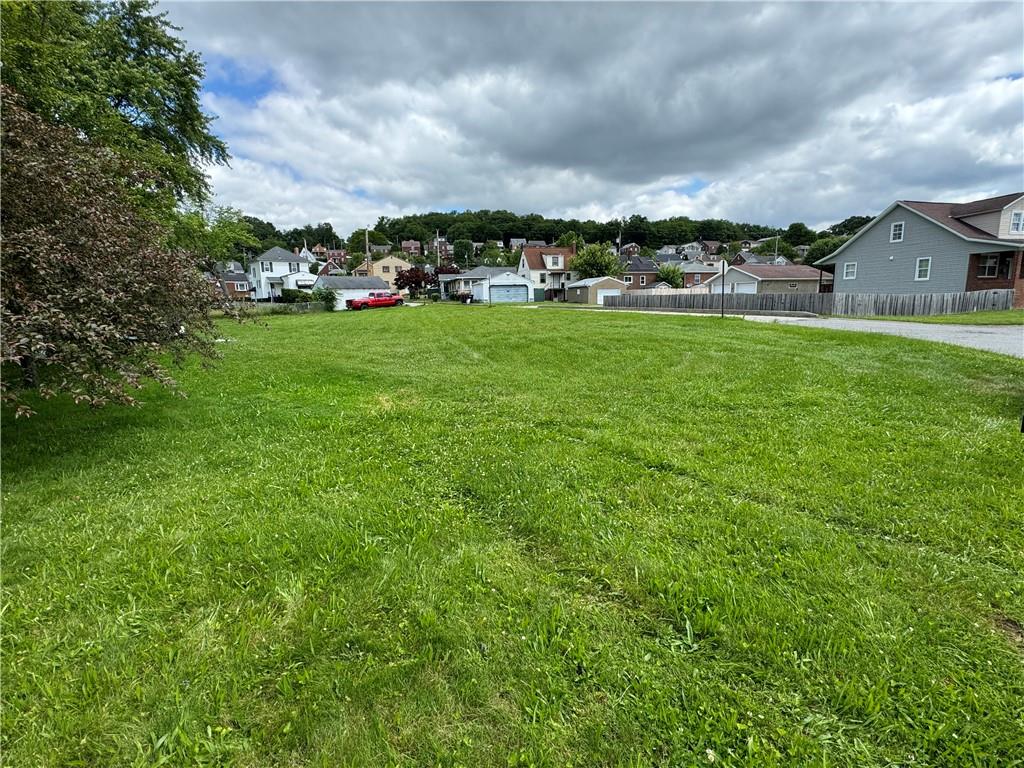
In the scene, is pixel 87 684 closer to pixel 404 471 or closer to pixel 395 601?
pixel 395 601

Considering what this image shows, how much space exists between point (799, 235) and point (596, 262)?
214 ft

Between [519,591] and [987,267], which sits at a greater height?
[987,267]

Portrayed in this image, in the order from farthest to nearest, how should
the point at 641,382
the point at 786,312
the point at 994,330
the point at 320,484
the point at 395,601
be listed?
1. the point at 786,312
2. the point at 994,330
3. the point at 641,382
4. the point at 320,484
5. the point at 395,601

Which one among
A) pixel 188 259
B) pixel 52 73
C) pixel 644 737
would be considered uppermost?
pixel 52 73

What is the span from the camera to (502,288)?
51.1 meters

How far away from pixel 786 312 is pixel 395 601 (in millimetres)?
→ 28747

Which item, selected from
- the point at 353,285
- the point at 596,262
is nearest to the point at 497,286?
the point at 596,262

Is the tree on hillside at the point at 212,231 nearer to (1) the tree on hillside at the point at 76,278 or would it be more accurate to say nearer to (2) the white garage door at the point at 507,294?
(1) the tree on hillside at the point at 76,278

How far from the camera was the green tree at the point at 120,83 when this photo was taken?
905cm

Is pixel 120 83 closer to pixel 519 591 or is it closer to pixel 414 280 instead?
pixel 519 591

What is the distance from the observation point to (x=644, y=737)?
182 cm

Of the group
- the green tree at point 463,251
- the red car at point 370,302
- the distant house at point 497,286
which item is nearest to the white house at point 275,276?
the red car at point 370,302

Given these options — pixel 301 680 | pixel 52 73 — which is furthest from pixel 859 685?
pixel 52 73

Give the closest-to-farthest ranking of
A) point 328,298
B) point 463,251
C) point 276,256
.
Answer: point 328,298 < point 276,256 < point 463,251
